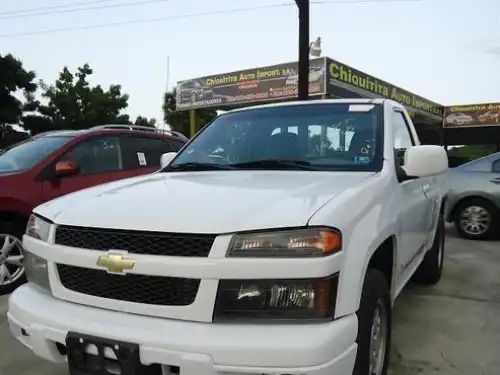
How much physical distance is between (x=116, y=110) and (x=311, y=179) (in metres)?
35.5

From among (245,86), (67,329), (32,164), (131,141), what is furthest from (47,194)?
(245,86)

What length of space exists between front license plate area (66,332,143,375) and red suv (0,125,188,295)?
2.82 meters

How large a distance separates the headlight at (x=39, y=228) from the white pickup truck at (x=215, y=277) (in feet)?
0.04

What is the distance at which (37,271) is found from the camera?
2.46 meters

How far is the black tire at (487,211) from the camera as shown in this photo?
305 inches

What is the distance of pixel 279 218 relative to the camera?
201 centimetres

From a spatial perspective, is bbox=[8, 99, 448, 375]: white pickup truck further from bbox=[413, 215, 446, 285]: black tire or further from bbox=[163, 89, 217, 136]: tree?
bbox=[163, 89, 217, 136]: tree

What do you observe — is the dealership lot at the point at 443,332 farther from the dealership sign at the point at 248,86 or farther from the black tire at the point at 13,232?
the dealership sign at the point at 248,86

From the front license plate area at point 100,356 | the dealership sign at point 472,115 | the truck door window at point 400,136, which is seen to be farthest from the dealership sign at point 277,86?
the front license plate area at point 100,356

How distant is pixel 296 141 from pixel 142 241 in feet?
4.93

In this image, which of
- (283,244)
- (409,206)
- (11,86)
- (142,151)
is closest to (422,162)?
(409,206)

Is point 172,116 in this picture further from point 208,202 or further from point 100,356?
point 100,356

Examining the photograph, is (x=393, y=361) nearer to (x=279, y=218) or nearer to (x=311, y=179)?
(x=311, y=179)

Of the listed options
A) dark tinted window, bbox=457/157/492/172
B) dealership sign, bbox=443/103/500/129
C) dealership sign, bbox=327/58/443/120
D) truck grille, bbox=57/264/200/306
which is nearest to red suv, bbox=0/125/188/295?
truck grille, bbox=57/264/200/306
